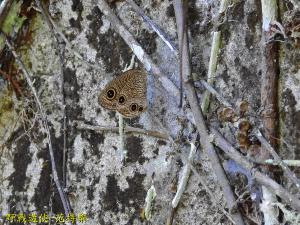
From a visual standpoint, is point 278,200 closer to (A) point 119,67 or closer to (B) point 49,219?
(A) point 119,67

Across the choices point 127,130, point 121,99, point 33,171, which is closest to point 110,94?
point 121,99

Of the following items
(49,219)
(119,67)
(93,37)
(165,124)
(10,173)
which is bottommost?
(49,219)

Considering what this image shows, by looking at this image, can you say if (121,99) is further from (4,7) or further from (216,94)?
(4,7)

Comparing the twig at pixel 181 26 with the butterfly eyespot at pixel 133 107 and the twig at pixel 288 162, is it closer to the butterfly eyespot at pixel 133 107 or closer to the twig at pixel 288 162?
the butterfly eyespot at pixel 133 107

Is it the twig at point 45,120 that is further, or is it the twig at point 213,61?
the twig at point 45,120

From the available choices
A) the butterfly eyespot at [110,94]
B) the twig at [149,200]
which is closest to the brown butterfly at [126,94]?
the butterfly eyespot at [110,94]

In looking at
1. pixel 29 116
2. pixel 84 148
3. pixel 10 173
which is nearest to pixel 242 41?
pixel 84 148
